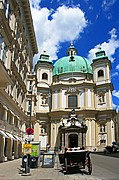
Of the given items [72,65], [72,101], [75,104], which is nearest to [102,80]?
[75,104]

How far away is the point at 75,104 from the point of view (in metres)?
62.4

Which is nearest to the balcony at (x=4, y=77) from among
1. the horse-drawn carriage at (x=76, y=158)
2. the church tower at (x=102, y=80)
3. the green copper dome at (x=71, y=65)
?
the horse-drawn carriage at (x=76, y=158)

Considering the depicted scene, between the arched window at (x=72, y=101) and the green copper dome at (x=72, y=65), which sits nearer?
the arched window at (x=72, y=101)

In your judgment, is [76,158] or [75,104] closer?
[76,158]

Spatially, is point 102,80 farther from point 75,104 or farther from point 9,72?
point 9,72

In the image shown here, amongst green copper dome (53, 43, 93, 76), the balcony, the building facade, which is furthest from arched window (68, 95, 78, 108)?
the balcony

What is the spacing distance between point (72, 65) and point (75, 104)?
12.8 meters

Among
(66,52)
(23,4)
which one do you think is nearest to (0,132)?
(23,4)

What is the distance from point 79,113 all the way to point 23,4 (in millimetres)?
33061

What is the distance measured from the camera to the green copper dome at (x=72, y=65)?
2648 inches

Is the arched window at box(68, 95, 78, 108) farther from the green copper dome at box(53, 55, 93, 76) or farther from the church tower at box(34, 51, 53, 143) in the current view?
the green copper dome at box(53, 55, 93, 76)

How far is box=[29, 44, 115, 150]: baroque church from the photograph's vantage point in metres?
55.7

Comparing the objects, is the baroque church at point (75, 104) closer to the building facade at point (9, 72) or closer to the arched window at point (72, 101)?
the arched window at point (72, 101)

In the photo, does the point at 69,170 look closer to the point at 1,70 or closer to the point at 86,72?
the point at 1,70
